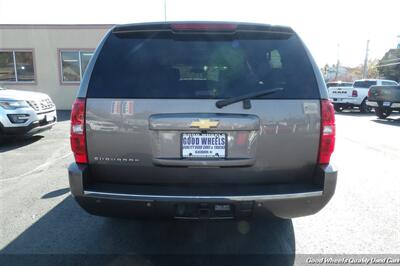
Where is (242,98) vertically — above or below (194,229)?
above

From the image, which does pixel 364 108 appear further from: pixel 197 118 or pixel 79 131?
pixel 79 131

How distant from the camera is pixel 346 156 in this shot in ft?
23.6

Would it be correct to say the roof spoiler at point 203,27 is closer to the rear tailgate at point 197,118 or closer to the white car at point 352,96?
the rear tailgate at point 197,118

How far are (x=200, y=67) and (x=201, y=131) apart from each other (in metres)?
0.58

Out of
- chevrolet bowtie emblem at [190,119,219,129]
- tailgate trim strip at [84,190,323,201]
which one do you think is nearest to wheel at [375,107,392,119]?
tailgate trim strip at [84,190,323,201]

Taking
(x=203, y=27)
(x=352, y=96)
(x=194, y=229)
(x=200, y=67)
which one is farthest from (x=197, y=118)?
(x=352, y=96)

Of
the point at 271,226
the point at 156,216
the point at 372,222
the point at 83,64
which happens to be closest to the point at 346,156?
the point at 372,222

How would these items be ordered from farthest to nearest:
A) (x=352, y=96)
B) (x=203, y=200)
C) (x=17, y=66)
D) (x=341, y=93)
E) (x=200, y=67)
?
(x=341, y=93) < (x=352, y=96) < (x=17, y=66) < (x=200, y=67) < (x=203, y=200)

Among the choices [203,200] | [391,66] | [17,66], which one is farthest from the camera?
[391,66]

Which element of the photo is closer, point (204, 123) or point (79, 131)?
point (204, 123)

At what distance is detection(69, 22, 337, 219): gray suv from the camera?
258 cm

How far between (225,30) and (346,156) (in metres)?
5.43

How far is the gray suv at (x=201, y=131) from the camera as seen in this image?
2576 millimetres

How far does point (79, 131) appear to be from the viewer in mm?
2688
